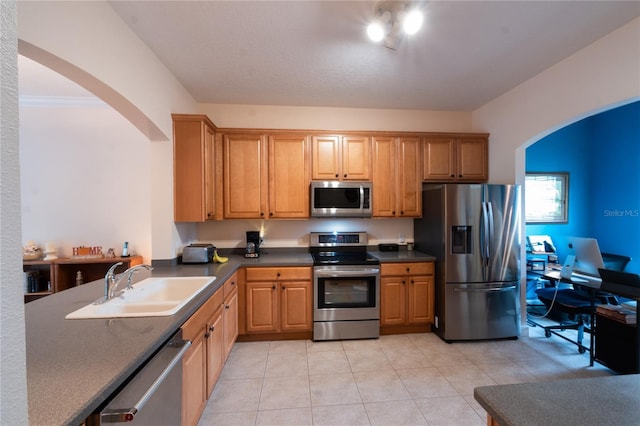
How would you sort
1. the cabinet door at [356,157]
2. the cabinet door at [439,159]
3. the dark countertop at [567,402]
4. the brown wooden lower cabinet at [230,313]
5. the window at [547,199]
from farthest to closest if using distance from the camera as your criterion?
the window at [547,199] → the cabinet door at [439,159] → the cabinet door at [356,157] → the brown wooden lower cabinet at [230,313] → the dark countertop at [567,402]

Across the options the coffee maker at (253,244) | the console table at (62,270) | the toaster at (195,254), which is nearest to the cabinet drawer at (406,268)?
the coffee maker at (253,244)

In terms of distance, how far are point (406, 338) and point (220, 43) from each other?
133 inches

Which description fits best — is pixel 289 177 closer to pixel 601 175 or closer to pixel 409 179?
pixel 409 179

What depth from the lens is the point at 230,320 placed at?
2.45 m

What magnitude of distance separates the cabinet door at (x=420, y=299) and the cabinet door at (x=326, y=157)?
1.53 metres

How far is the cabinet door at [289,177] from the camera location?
10.3 ft

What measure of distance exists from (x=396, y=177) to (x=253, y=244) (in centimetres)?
192

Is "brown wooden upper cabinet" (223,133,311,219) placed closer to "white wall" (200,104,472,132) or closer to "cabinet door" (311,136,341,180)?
"cabinet door" (311,136,341,180)

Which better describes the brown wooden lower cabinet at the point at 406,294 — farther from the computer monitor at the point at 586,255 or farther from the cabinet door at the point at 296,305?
the computer monitor at the point at 586,255

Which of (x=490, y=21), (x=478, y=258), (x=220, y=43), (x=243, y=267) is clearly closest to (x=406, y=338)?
(x=478, y=258)

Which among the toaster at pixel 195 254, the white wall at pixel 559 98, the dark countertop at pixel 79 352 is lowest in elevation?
the dark countertop at pixel 79 352

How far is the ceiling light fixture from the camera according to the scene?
164 centimetres

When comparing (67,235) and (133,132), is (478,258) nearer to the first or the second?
(133,132)

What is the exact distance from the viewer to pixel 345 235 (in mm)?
3414
